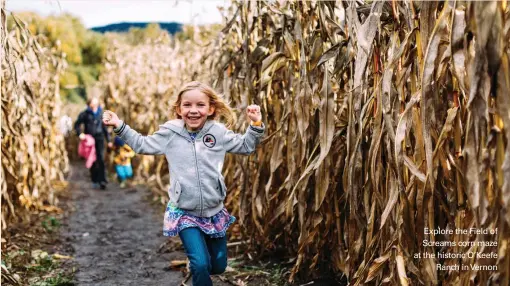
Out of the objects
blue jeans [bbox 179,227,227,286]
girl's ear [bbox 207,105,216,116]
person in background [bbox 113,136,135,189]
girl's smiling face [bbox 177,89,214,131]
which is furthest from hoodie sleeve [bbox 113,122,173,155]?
person in background [bbox 113,136,135,189]

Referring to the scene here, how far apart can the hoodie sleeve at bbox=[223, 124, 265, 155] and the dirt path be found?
1.10 meters

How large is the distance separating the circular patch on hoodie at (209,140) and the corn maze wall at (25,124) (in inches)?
42.5

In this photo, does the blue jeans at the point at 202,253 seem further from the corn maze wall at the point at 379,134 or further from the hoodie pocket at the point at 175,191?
the corn maze wall at the point at 379,134

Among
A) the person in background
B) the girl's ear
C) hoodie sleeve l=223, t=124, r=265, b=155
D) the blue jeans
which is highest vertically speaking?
the girl's ear

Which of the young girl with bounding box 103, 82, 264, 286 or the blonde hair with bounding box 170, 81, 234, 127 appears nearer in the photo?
the young girl with bounding box 103, 82, 264, 286

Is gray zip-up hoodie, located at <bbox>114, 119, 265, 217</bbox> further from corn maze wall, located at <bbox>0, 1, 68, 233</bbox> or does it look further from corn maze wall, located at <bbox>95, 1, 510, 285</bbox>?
corn maze wall, located at <bbox>0, 1, 68, 233</bbox>

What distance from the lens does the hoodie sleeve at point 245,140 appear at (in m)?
3.08

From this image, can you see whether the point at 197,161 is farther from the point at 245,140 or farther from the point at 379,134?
the point at 379,134

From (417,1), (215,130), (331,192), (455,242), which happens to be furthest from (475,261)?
(215,130)

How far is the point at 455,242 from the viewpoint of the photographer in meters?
2.15

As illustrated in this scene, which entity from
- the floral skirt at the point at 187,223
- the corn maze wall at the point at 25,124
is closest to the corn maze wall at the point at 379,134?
the floral skirt at the point at 187,223

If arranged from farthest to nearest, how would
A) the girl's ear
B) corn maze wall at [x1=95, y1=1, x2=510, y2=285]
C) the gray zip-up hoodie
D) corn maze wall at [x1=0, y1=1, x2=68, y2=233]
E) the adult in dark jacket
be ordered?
the adult in dark jacket < corn maze wall at [x1=0, y1=1, x2=68, y2=233] < the girl's ear < the gray zip-up hoodie < corn maze wall at [x1=95, y1=1, x2=510, y2=285]

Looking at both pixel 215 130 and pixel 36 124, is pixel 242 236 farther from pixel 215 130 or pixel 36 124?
pixel 36 124

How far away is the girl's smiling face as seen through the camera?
10.1 ft
